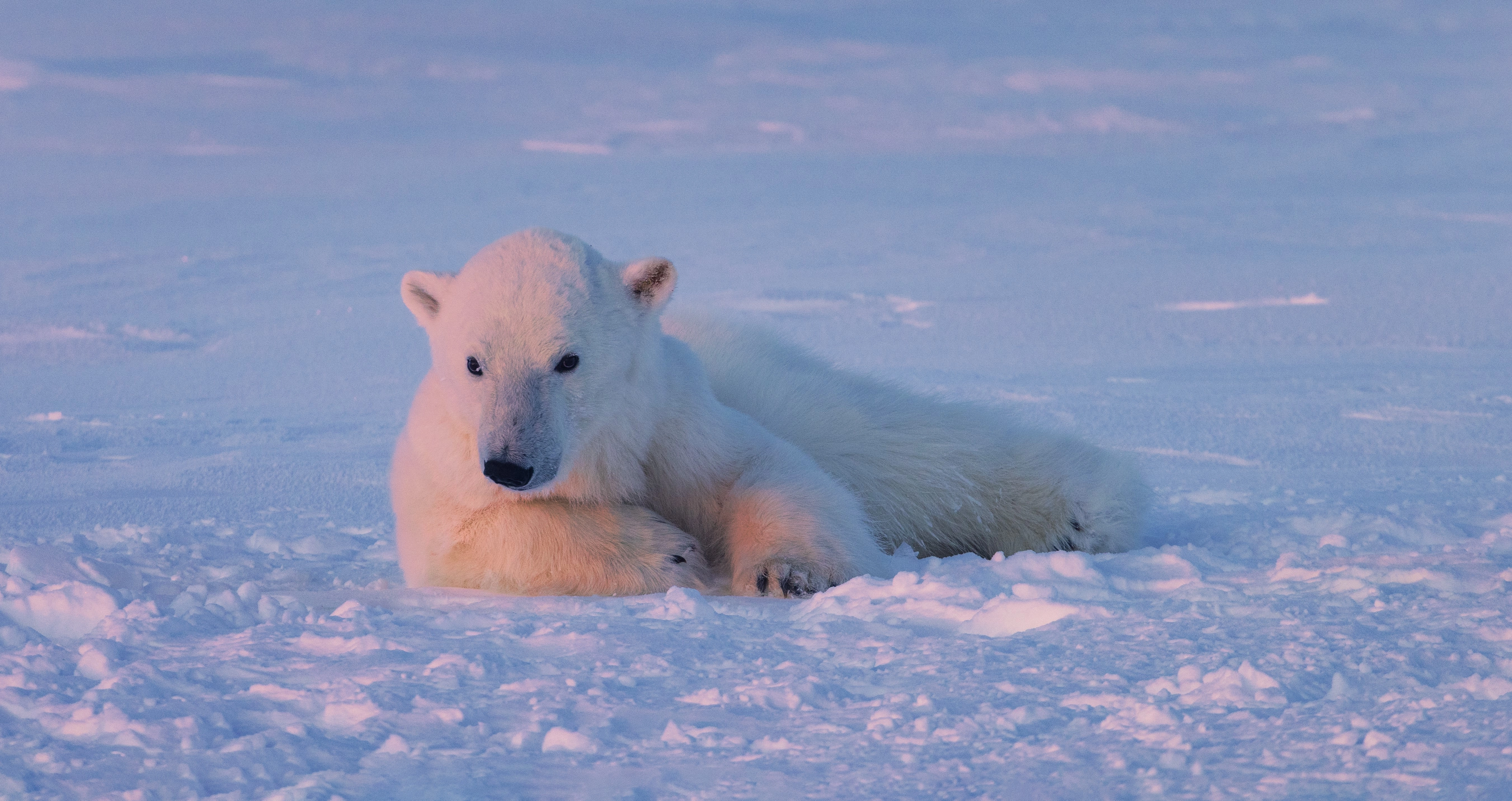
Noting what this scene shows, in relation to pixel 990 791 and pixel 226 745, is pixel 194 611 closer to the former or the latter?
pixel 226 745

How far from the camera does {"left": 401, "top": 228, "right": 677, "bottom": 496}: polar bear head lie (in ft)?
8.71

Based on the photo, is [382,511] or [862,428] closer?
[862,428]

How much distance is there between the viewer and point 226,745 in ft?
5.75

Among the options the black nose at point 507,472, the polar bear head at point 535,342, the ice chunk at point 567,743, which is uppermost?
the polar bear head at point 535,342

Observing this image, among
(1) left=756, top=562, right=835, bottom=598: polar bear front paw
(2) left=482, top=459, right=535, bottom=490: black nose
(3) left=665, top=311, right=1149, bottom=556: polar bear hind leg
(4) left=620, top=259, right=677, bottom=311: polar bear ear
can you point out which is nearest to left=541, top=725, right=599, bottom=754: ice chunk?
(2) left=482, top=459, right=535, bottom=490: black nose

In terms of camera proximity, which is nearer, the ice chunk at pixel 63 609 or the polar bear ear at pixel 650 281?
the ice chunk at pixel 63 609

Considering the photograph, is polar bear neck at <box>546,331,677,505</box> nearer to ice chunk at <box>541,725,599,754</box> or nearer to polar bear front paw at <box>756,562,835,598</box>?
polar bear front paw at <box>756,562,835,598</box>

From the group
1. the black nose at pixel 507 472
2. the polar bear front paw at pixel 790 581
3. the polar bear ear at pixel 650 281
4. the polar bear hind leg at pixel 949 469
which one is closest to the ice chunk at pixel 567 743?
the black nose at pixel 507 472

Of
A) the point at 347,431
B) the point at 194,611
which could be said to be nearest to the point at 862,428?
the point at 194,611

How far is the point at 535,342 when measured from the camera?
9.04 feet

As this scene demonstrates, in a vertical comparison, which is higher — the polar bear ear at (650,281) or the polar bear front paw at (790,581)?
the polar bear ear at (650,281)

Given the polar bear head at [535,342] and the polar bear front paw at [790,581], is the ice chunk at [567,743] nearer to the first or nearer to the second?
the polar bear head at [535,342]

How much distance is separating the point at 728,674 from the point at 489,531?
3.42ft

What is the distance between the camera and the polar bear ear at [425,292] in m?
2.99
